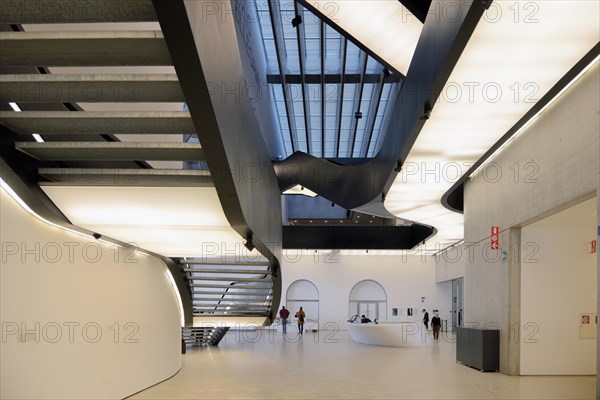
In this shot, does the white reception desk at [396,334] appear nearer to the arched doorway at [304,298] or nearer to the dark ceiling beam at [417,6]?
the arched doorway at [304,298]

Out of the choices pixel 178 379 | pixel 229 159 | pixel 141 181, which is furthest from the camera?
pixel 178 379

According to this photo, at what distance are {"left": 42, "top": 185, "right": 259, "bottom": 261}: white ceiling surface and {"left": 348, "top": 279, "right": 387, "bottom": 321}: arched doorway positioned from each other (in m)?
25.1

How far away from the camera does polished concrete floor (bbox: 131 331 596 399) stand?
33.9 feet

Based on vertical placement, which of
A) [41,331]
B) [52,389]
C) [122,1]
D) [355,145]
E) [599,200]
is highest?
[355,145]

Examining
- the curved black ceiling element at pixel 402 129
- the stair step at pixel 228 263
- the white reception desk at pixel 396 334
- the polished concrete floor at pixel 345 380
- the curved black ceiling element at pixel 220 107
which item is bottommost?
the white reception desk at pixel 396 334

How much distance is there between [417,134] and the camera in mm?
10117

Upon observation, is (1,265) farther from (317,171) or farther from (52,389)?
(317,171)

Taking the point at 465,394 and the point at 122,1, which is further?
the point at 465,394

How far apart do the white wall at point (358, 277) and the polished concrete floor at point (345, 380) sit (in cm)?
1557

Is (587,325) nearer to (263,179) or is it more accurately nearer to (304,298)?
(263,179)


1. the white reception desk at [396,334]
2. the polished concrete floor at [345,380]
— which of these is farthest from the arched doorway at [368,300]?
the polished concrete floor at [345,380]

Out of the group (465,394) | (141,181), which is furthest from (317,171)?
(141,181)

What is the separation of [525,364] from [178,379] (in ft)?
22.0

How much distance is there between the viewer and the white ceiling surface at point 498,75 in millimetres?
6406
